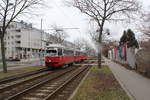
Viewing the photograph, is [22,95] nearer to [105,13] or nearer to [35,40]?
[105,13]

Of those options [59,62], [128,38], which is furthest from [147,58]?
[128,38]

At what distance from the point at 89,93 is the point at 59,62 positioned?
14.4m

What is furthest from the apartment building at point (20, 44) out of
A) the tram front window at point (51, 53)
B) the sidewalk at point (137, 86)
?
the sidewalk at point (137, 86)

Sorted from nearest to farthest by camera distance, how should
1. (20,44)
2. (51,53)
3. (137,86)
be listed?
A: (137,86) → (51,53) → (20,44)

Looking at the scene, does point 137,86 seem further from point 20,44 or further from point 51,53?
point 20,44

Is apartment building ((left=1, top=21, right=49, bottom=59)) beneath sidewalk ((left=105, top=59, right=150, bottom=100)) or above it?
above

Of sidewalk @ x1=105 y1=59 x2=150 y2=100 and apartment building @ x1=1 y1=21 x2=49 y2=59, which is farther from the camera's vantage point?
apartment building @ x1=1 y1=21 x2=49 y2=59

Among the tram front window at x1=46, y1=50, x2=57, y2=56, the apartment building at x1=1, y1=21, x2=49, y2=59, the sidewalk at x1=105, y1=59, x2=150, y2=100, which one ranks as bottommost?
the sidewalk at x1=105, y1=59, x2=150, y2=100

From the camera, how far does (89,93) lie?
336 inches

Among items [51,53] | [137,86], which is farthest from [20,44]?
[137,86]

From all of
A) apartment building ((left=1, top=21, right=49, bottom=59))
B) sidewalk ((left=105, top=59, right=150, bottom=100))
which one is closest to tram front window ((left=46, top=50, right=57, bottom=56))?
sidewalk ((left=105, top=59, right=150, bottom=100))

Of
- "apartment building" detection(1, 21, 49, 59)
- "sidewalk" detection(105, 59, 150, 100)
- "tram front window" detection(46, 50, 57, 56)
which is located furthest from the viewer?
"apartment building" detection(1, 21, 49, 59)

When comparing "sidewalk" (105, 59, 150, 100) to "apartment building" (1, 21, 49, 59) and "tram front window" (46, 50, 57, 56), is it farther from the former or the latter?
"apartment building" (1, 21, 49, 59)

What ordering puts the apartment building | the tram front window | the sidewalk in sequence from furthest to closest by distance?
the apartment building → the tram front window → the sidewalk
